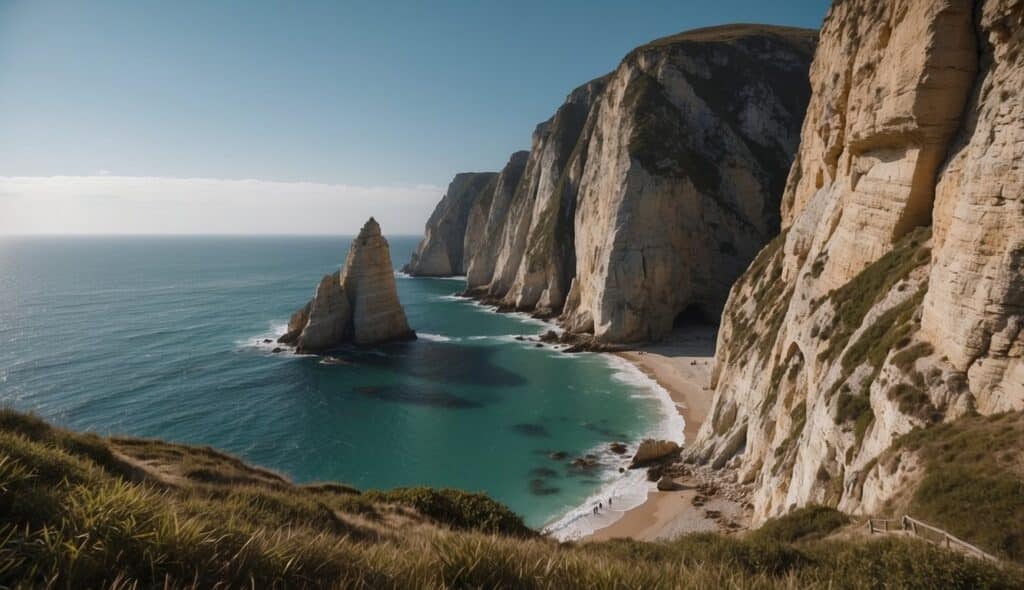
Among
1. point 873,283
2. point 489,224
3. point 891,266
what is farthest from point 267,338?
point 891,266

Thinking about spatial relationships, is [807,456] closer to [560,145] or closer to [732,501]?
[732,501]

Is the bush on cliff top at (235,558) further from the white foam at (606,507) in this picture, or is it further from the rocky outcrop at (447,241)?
the rocky outcrop at (447,241)

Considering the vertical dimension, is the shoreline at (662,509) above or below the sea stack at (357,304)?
below

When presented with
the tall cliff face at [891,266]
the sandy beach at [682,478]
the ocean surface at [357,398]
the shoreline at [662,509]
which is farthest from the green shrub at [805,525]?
the ocean surface at [357,398]

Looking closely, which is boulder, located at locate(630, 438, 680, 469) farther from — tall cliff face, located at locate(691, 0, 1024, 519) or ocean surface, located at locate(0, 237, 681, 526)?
tall cliff face, located at locate(691, 0, 1024, 519)

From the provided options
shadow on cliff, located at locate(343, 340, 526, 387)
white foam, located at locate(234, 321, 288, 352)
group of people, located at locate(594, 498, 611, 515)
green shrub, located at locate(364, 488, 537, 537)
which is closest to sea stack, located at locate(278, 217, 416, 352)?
white foam, located at locate(234, 321, 288, 352)

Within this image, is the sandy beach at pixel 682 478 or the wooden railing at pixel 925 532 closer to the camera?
the wooden railing at pixel 925 532

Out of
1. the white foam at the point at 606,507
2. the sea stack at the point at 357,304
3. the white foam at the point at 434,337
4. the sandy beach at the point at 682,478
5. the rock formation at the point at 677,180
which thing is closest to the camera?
the sandy beach at the point at 682,478
